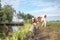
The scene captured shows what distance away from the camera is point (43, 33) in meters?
2.05

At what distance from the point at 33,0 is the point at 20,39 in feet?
1.67

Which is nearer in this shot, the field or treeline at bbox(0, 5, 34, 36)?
the field

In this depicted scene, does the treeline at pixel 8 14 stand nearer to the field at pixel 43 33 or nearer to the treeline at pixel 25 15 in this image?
the treeline at pixel 25 15

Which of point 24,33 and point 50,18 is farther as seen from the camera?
point 50,18

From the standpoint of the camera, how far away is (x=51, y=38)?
2.01 m

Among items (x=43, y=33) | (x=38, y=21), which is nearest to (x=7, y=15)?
(x=38, y=21)

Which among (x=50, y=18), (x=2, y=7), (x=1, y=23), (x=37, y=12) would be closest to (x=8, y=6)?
(x=2, y=7)

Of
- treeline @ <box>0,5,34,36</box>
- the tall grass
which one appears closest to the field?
the tall grass

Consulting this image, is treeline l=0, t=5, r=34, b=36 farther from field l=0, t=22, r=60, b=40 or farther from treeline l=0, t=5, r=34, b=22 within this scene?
field l=0, t=22, r=60, b=40

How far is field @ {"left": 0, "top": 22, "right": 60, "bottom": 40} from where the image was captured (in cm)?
196

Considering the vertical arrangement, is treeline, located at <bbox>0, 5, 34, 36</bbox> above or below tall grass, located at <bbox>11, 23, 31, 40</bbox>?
above

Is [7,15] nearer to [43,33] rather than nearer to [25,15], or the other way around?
[25,15]

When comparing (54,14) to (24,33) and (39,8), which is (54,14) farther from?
(24,33)

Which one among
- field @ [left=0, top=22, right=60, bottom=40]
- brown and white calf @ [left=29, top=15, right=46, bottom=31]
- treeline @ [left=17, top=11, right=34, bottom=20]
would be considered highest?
treeline @ [left=17, top=11, right=34, bottom=20]
